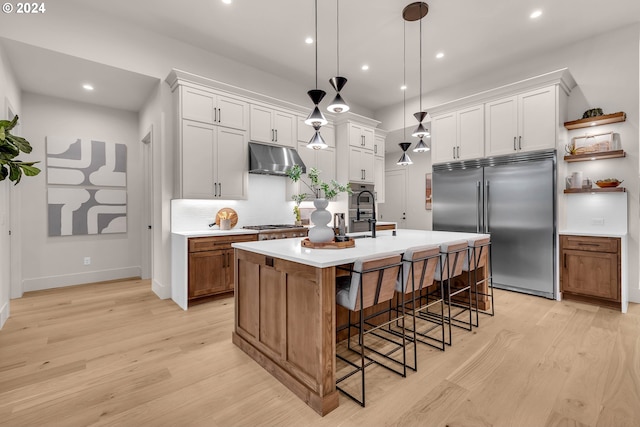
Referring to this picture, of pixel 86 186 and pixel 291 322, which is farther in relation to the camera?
pixel 86 186

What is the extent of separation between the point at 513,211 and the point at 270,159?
3508 millimetres

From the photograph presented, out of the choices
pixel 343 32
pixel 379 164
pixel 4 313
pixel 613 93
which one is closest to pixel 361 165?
pixel 379 164

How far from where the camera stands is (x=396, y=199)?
26.9 ft

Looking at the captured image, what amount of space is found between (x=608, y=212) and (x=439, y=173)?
215 centimetres

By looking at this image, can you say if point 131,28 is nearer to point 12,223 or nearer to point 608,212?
point 12,223

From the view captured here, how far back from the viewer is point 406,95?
6051 millimetres

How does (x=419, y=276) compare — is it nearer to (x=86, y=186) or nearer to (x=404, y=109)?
(x=404, y=109)

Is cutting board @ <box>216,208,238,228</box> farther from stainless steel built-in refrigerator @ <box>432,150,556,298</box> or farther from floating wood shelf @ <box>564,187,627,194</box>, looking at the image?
floating wood shelf @ <box>564,187,627,194</box>

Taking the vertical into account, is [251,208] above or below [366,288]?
above

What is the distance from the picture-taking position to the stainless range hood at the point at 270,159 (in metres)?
4.46

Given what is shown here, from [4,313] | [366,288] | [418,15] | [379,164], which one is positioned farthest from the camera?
[379,164]

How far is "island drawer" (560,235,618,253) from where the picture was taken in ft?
11.5

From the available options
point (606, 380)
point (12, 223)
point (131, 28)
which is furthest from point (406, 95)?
point (12, 223)

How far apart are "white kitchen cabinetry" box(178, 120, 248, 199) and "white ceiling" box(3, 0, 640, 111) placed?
954mm
